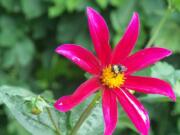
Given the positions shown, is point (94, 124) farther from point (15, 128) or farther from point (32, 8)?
point (32, 8)

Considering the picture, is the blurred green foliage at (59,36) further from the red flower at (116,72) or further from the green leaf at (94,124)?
the red flower at (116,72)

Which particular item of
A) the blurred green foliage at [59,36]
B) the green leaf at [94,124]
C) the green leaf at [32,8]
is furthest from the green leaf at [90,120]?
the green leaf at [32,8]

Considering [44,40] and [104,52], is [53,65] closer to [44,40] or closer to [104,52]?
[44,40]

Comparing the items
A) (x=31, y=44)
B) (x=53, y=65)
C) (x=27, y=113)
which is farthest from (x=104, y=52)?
(x=53, y=65)

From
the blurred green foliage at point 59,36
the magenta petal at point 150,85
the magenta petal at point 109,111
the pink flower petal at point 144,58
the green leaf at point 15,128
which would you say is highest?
the blurred green foliage at point 59,36

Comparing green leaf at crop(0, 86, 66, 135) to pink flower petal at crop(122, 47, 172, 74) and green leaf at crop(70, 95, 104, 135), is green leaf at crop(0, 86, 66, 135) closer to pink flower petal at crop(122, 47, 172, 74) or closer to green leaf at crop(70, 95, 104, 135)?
green leaf at crop(70, 95, 104, 135)

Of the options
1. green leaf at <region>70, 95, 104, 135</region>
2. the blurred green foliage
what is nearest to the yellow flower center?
green leaf at <region>70, 95, 104, 135</region>
